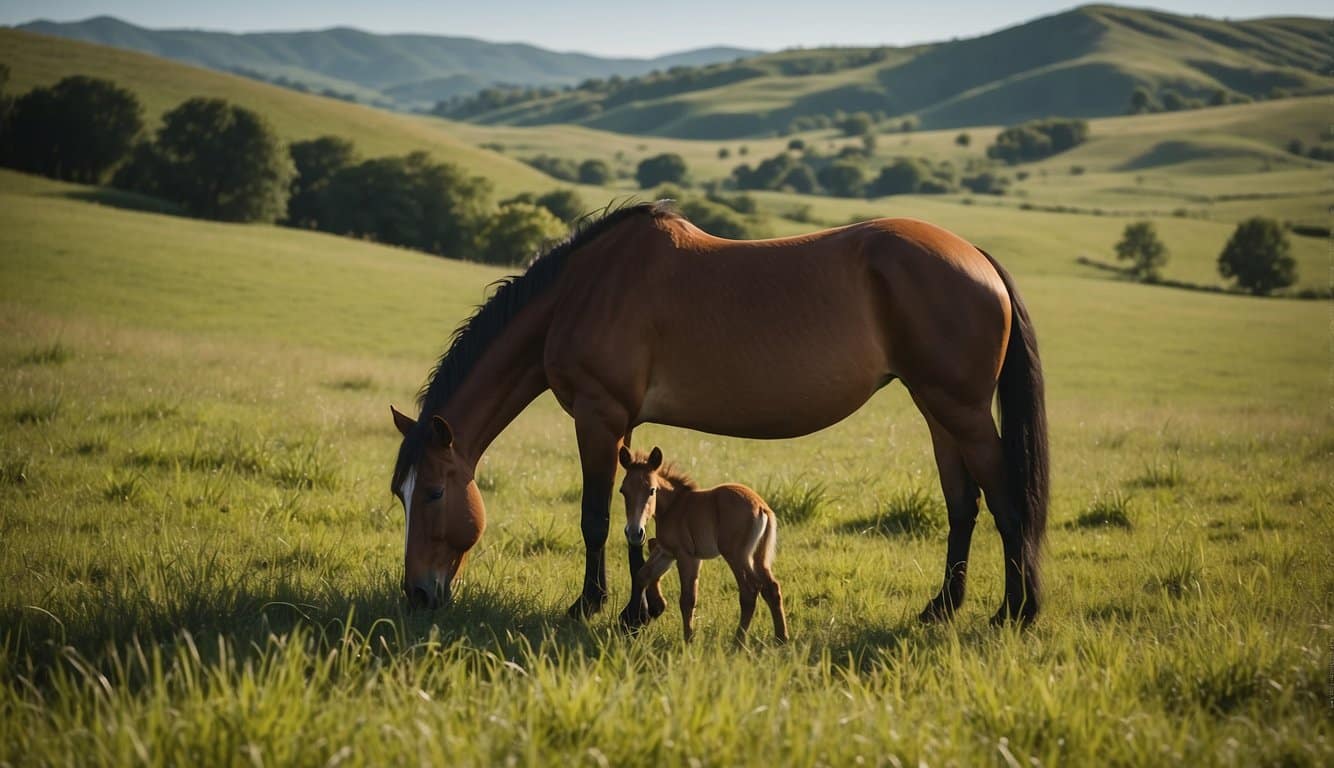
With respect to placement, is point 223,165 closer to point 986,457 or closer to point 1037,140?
point 986,457

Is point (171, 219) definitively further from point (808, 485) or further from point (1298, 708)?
point (1298, 708)

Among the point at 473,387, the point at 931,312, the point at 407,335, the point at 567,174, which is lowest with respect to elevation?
the point at 407,335

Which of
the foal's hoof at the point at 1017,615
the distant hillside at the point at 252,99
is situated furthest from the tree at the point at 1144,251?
the foal's hoof at the point at 1017,615

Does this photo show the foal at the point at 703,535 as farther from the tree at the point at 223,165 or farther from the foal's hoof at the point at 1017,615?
the tree at the point at 223,165

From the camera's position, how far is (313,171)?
67.8m

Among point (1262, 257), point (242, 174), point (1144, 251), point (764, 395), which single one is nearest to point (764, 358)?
point (764, 395)

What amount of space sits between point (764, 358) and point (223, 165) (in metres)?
61.1

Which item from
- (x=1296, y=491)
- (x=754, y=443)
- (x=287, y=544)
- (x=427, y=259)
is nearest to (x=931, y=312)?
(x=287, y=544)

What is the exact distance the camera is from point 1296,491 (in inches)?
347

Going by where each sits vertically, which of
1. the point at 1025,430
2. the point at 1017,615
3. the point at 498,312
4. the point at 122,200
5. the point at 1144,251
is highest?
the point at 1144,251

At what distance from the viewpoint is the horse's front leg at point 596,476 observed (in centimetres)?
574

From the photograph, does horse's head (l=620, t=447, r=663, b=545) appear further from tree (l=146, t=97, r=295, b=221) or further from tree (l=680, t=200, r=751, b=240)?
tree (l=680, t=200, r=751, b=240)

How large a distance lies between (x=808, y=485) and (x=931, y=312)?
3.90 meters

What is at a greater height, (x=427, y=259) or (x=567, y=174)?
(x=567, y=174)
